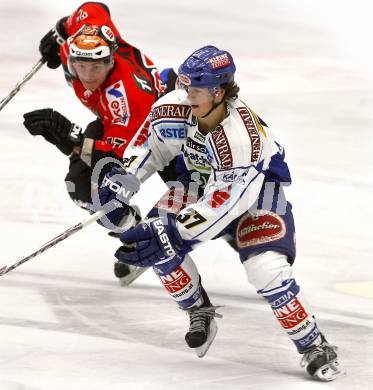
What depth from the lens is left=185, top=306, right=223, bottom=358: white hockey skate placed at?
4250mm

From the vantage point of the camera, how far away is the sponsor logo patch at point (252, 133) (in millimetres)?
3994

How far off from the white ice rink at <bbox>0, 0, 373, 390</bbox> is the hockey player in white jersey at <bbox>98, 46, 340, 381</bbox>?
22cm

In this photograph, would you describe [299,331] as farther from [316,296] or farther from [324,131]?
[324,131]

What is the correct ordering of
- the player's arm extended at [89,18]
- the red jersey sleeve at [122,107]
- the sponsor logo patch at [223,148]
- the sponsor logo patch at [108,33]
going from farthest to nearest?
the player's arm extended at [89,18] < the sponsor logo patch at [108,33] < the red jersey sleeve at [122,107] < the sponsor logo patch at [223,148]

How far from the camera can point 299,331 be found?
13.6 ft

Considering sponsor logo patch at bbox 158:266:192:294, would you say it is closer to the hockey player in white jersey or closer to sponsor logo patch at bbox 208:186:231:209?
the hockey player in white jersey

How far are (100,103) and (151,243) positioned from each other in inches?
52.9

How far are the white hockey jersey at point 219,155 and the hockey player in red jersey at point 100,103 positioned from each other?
0.81m

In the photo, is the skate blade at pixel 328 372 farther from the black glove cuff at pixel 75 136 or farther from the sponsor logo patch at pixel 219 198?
the black glove cuff at pixel 75 136

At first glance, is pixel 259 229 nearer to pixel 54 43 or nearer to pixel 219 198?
pixel 219 198

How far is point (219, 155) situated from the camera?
13.1 feet

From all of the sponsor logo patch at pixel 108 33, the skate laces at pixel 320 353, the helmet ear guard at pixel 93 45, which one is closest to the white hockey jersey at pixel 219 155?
the skate laces at pixel 320 353

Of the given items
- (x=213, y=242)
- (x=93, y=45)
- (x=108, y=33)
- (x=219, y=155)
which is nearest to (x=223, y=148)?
(x=219, y=155)

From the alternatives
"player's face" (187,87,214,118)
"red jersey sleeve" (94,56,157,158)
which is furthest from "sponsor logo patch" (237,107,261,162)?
"red jersey sleeve" (94,56,157,158)
